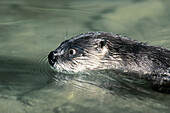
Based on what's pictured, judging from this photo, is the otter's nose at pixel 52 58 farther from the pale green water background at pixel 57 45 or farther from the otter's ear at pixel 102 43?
the otter's ear at pixel 102 43

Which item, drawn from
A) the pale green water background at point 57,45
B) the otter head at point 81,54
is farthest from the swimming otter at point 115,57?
the pale green water background at point 57,45

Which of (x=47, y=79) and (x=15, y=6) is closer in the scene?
(x=47, y=79)

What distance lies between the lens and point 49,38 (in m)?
6.40

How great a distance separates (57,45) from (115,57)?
5.23 ft

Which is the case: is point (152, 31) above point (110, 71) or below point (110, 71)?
above

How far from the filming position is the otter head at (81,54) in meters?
4.80

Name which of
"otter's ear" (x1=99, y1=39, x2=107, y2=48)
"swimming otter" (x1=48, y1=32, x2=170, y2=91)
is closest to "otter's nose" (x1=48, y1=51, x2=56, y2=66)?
"swimming otter" (x1=48, y1=32, x2=170, y2=91)

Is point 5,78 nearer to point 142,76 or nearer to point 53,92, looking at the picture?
point 53,92

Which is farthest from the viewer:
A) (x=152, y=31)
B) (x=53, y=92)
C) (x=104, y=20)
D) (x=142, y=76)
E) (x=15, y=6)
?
(x=15, y=6)

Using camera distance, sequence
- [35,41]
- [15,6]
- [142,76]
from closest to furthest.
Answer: [142,76] < [35,41] < [15,6]

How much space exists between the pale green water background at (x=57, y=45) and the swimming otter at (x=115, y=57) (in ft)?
0.57

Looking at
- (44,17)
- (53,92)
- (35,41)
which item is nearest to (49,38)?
(35,41)

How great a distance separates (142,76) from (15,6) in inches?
167

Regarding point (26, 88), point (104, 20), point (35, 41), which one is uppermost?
point (104, 20)
